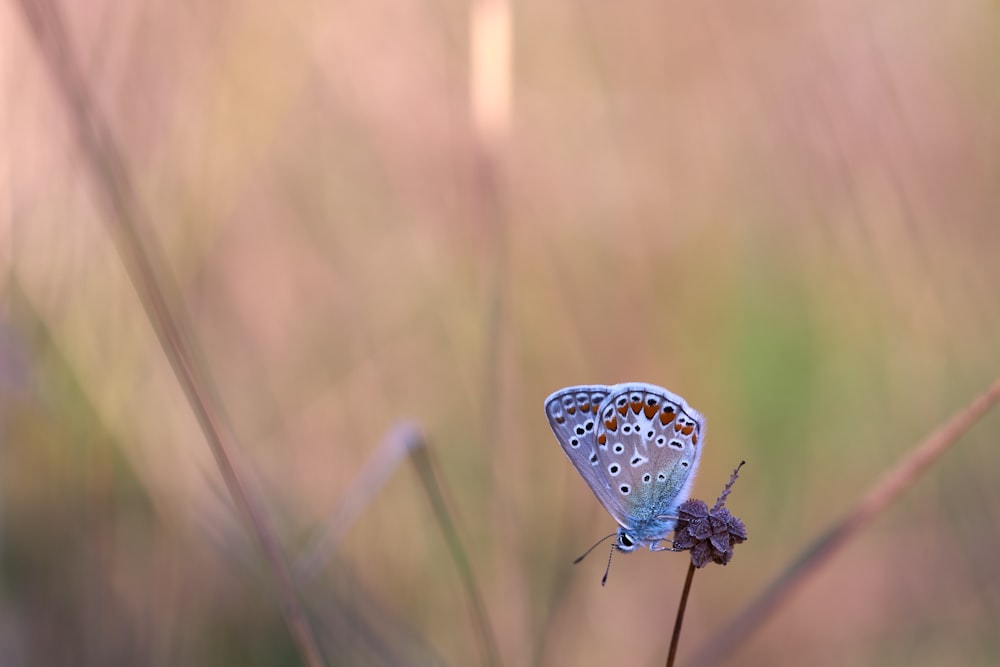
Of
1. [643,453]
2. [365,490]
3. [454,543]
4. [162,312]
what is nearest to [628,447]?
[643,453]

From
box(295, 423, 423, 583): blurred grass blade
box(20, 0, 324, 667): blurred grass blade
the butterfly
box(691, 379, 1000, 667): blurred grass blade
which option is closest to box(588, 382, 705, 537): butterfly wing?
the butterfly

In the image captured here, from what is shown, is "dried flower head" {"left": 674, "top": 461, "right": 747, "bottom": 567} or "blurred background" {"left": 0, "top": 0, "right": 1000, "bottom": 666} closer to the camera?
"dried flower head" {"left": 674, "top": 461, "right": 747, "bottom": 567}

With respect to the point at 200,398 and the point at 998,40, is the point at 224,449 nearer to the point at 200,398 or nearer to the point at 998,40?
the point at 200,398

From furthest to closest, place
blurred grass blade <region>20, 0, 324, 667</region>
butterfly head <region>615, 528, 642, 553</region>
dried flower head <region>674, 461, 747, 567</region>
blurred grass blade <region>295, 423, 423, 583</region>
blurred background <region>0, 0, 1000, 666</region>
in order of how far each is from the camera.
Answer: blurred background <region>0, 0, 1000, 666</region>
blurred grass blade <region>295, 423, 423, 583</region>
butterfly head <region>615, 528, 642, 553</region>
blurred grass blade <region>20, 0, 324, 667</region>
dried flower head <region>674, 461, 747, 567</region>

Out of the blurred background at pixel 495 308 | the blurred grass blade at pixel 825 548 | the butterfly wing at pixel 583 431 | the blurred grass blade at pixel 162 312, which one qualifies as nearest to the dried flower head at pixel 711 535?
the blurred grass blade at pixel 825 548

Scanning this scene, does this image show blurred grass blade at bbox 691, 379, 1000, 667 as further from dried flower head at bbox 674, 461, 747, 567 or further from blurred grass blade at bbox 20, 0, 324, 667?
blurred grass blade at bbox 20, 0, 324, 667

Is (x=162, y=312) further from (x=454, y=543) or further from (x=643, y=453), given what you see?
(x=643, y=453)
